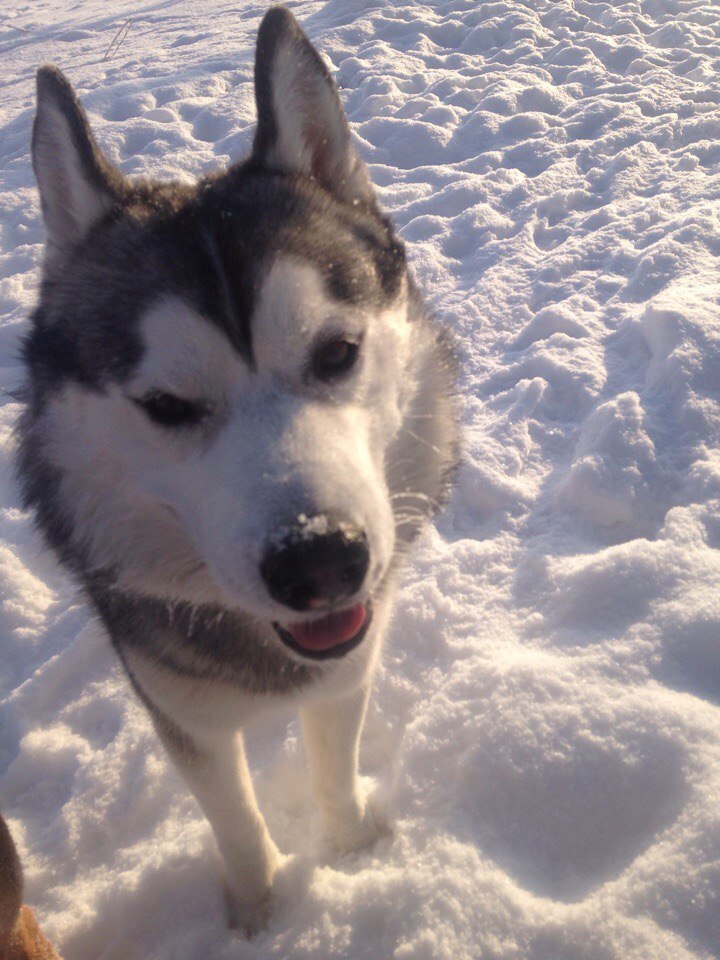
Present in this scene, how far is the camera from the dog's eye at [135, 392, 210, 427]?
1.32 meters

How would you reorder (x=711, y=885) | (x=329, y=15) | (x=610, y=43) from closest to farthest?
(x=711, y=885) < (x=610, y=43) < (x=329, y=15)

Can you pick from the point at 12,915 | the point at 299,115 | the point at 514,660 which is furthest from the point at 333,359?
the point at 12,915

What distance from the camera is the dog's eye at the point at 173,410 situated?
1.32 meters

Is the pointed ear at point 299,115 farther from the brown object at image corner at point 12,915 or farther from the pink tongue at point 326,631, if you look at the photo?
the brown object at image corner at point 12,915

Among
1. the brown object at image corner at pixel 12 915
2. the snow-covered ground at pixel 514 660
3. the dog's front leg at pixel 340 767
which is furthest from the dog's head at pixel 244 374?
the snow-covered ground at pixel 514 660

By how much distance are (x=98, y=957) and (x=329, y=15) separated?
8983 mm

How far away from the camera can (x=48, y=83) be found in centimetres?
149

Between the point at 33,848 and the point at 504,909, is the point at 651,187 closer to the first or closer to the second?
the point at 504,909

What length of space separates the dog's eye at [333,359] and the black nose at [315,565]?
412 millimetres

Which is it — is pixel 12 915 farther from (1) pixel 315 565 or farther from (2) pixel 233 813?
(1) pixel 315 565

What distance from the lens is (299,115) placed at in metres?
1.71

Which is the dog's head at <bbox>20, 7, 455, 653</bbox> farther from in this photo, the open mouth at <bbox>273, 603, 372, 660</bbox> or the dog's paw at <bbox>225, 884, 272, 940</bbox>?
the dog's paw at <bbox>225, 884, 272, 940</bbox>

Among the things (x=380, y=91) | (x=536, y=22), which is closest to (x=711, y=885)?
(x=380, y=91)

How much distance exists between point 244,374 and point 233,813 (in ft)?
3.91
